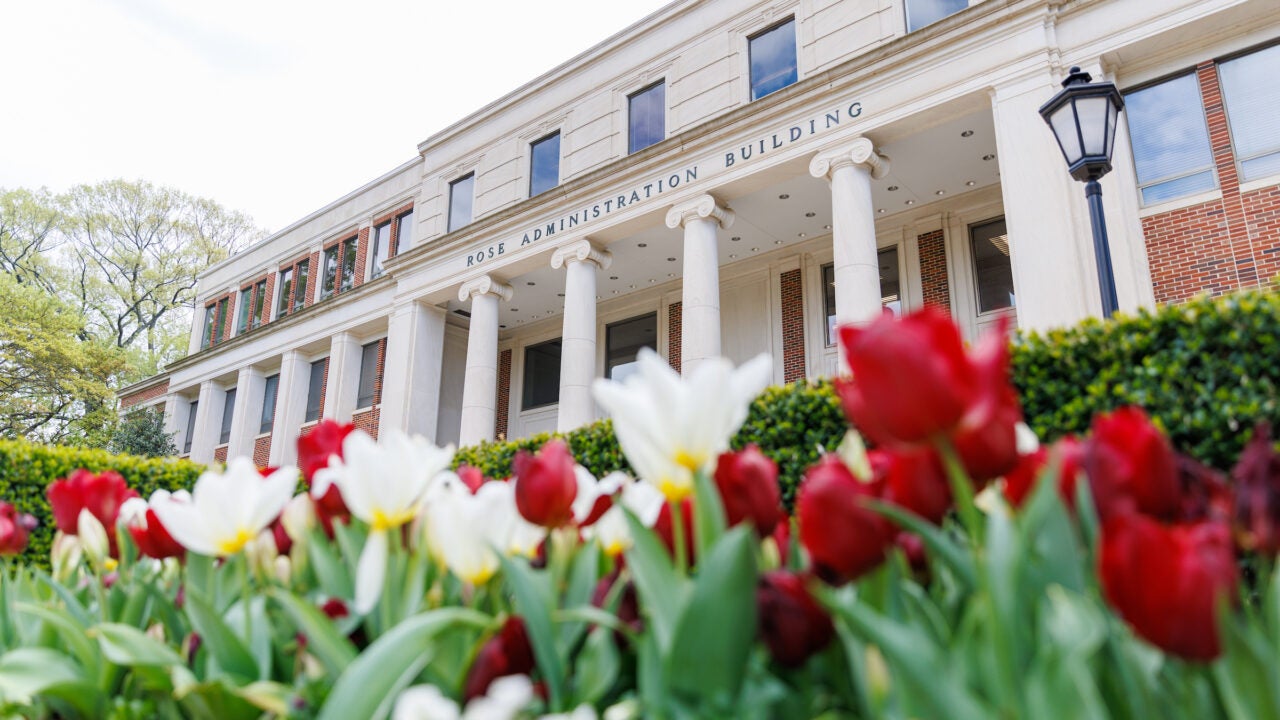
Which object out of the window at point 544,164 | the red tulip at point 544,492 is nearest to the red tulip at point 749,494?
the red tulip at point 544,492

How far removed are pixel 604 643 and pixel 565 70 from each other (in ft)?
68.6

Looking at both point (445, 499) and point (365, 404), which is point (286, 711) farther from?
point (365, 404)

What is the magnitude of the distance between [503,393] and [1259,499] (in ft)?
81.0

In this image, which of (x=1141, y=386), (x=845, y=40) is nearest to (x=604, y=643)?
(x=1141, y=386)

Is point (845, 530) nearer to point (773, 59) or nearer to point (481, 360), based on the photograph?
point (773, 59)

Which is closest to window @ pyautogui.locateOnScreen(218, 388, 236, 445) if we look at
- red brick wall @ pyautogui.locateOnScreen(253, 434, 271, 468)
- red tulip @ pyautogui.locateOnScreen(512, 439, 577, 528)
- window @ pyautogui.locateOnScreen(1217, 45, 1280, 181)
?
red brick wall @ pyautogui.locateOnScreen(253, 434, 271, 468)

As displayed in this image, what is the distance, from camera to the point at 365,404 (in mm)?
24625

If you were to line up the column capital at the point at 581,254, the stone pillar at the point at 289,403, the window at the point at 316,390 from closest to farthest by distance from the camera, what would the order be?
1. the column capital at the point at 581,254
2. the stone pillar at the point at 289,403
3. the window at the point at 316,390

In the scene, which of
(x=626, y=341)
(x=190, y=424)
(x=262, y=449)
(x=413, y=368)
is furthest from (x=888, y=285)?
(x=190, y=424)

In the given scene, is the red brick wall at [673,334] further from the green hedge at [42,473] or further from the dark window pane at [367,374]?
the green hedge at [42,473]

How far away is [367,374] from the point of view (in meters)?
24.8

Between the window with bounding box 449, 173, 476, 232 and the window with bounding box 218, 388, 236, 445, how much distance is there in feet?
43.8

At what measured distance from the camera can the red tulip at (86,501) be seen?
212 centimetres

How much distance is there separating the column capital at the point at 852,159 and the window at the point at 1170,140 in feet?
13.4
